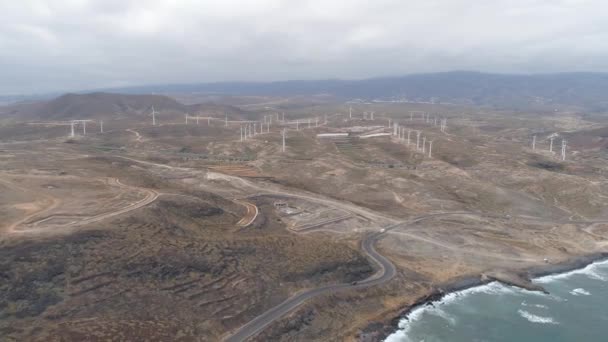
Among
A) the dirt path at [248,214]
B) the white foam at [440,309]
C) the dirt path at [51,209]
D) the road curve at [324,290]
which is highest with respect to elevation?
the dirt path at [51,209]

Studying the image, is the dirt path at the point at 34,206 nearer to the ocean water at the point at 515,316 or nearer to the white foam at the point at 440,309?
the white foam at the point at 440,309

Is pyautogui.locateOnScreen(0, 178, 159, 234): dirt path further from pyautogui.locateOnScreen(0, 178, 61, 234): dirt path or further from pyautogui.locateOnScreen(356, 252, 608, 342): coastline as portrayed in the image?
pyautogui.locateOnScreen(356, 252, 608, 342): coastline

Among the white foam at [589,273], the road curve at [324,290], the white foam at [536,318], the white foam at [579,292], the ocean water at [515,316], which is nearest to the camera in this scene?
the road curve at [324,290]

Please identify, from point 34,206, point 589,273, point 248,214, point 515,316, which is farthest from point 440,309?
point 34,206

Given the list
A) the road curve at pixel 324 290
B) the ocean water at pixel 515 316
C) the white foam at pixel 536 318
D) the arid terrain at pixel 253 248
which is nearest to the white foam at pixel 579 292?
the ocean water at pixel 515 316

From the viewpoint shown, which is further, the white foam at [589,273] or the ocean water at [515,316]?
the white foam at [589,273]

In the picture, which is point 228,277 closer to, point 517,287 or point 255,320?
point 255,320

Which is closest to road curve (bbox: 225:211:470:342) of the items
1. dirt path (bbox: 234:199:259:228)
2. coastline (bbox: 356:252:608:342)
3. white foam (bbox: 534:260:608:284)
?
coastline (bbox: 356:252:608:342)

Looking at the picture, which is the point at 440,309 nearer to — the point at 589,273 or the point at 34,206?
the point at 589,273
